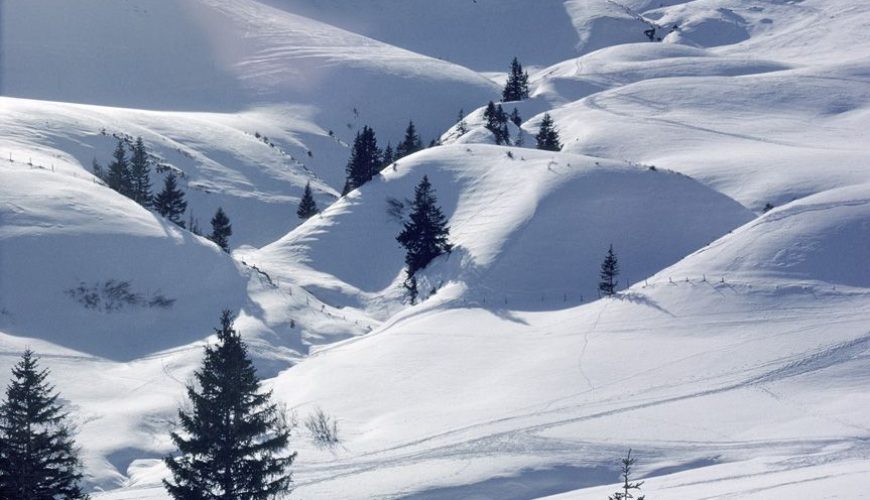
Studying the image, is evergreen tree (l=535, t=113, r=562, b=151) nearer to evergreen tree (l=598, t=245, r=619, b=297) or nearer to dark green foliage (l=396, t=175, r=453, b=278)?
dark green foliage (l=396, t=175, r=453, b=278)

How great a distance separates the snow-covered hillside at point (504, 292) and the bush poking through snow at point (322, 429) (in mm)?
409

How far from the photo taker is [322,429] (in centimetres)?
2702

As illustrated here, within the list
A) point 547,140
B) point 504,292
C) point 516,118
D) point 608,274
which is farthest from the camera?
point 516,118

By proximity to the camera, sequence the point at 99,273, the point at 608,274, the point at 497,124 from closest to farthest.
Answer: the point at 99,273, the point at 608,274, the point at 497,124

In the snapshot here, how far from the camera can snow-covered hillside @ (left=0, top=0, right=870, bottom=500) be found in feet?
79.9

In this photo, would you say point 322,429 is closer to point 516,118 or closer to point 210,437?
point 210,437

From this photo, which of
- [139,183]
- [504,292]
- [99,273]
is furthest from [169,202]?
[504,292]

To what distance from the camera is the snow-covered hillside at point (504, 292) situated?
24.3 m

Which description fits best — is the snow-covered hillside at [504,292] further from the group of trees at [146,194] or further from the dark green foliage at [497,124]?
the group of trees at [146,194]

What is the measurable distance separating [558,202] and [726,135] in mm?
28318

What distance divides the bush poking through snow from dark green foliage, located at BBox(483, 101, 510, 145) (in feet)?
131

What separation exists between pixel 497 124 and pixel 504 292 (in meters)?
29.8

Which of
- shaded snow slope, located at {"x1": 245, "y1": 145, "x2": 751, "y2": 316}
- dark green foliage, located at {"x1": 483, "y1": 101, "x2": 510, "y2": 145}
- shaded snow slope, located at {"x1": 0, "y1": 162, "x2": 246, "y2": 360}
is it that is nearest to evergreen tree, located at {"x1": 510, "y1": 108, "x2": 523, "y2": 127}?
dark green foliage, located at {"x1": 483, "y1": 101, "x2": 510, "y2": 145}

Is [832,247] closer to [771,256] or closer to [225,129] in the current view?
[771,256]
